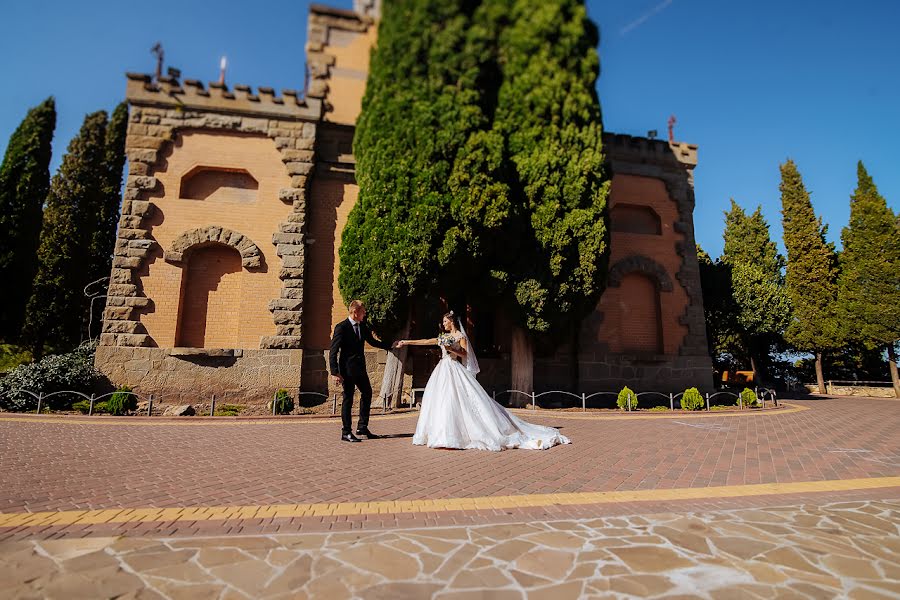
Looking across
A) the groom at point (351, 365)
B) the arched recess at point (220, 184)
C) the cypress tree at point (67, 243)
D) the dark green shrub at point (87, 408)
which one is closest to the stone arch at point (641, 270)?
the groom at point (351, 365)

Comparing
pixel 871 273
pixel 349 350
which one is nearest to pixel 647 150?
pixel 871 273

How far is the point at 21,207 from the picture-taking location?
17688mm

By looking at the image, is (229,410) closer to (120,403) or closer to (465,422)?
(120,403)

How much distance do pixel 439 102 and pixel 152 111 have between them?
346 inches

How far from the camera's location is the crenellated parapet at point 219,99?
12867mm

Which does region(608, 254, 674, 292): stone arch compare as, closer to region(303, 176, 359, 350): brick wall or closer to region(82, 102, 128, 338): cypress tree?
region(303, 176, 359, 350): brick wall

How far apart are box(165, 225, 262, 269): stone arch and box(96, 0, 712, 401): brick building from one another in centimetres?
4

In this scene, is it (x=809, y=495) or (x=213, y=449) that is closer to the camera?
(x=809, y=495)

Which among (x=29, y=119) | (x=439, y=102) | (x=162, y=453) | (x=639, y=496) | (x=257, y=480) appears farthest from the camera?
(x=29, y=119)

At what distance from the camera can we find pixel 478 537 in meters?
3.06

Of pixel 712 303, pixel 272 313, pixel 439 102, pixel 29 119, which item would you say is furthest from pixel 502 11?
pixel 29 119

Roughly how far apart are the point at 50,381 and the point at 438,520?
11.9m

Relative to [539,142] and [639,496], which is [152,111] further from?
[639,496]

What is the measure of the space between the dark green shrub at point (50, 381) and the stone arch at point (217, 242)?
3469 millimetres
